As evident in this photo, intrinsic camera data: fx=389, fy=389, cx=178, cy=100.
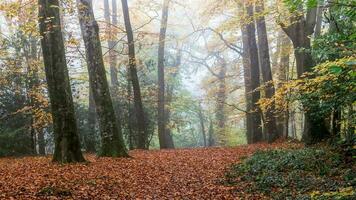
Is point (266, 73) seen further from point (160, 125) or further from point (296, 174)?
point (296, 174)

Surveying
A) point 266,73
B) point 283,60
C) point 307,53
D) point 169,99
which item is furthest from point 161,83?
point 307,53

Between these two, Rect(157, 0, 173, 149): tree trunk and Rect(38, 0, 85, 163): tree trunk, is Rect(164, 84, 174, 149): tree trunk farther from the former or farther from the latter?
Rect(38, 0, 85, 163): tree trunk

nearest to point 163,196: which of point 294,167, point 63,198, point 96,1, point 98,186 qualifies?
point 98,186

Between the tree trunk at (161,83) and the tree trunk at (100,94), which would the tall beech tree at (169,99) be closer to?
the tree trunk at (161,83)

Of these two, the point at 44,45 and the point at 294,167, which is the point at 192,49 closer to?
the point at 44,45

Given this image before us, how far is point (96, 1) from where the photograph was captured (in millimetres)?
33438

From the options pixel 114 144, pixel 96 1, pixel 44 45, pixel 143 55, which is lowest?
pixel 114 144

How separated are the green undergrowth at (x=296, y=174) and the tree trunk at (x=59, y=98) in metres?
4.30

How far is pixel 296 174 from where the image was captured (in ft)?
28.4

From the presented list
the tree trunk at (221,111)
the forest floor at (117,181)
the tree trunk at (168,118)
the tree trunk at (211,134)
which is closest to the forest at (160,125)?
the forest floor at (117,181)

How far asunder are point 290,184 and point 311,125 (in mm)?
5602

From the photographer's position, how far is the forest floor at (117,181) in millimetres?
7324

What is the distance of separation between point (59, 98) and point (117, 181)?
3.18 meters

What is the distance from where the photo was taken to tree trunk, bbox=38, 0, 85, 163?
34.6 feet
